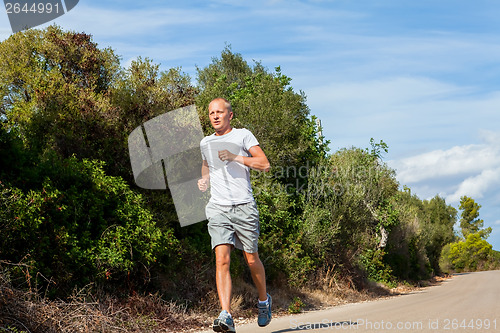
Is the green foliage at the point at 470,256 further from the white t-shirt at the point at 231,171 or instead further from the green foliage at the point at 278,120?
the white t-shirt at the point at 231,171

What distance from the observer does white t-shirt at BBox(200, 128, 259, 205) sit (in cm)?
648

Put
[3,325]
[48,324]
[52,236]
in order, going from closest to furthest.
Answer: [3,325] → [48,324] → [52,236]

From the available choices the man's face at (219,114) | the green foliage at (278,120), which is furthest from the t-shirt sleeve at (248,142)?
the green foliage at (278,120)

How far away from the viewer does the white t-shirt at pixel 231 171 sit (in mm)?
6480

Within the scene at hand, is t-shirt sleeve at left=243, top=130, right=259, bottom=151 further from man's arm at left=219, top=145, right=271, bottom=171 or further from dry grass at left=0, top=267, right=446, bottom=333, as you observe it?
dry grass at left=0, top=267, right=446, bottom=333

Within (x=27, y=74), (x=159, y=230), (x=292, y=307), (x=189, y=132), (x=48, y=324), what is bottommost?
(x=292, y=307)

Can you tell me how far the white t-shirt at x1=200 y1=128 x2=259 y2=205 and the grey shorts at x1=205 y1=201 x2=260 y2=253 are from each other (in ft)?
0.26

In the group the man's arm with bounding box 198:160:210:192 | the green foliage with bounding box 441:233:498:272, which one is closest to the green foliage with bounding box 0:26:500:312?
the man's arm with bounding box 198:160:210:192

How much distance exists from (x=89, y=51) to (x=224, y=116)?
13364 mm

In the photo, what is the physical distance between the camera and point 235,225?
21.2ft

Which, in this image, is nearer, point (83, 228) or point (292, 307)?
point (83, 228)

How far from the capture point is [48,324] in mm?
8281

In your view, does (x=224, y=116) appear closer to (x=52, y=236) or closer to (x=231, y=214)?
(x=231, y=214)

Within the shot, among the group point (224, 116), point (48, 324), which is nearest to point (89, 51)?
point (48, 324)
